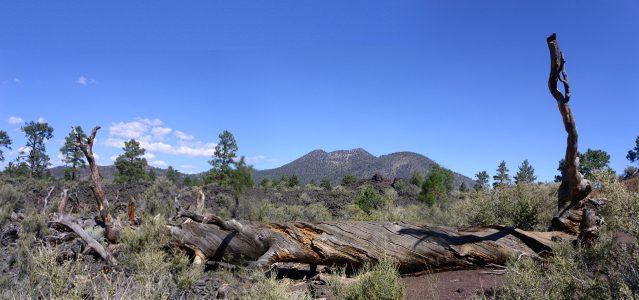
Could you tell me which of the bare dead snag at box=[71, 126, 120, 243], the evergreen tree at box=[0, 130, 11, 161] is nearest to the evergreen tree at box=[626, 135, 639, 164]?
the bare dead snag at box=[71, 126, 120, 243]

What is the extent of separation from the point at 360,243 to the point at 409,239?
1076 mm

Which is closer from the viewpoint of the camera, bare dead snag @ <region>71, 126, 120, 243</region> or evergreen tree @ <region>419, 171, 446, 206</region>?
bare dead snag @ <region>71, 126, 120, 243</region>

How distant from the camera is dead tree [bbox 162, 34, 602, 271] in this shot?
6652 mm

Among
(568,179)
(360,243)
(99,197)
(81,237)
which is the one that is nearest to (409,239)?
(360,243)

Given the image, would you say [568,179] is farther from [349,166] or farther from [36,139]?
[349,166]

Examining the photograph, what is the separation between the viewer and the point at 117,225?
28.5ft

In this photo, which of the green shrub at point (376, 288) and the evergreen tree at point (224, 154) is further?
the evergreen tree at point (224, 154)

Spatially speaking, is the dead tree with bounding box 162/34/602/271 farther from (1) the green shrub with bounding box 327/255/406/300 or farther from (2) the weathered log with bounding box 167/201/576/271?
(1) the green shrub with bounding box 327/255/406/300

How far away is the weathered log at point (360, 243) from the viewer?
668 centimetres

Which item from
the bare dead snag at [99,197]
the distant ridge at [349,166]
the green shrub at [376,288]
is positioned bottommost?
the green shrub at [376,288]

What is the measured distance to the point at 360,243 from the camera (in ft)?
22.7

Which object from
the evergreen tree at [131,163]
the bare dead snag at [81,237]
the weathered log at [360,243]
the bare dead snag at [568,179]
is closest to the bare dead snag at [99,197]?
the bare dead snag at [81,237]

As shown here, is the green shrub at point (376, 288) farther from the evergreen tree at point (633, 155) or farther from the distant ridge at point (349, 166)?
the distant ridge at point (349, 166)

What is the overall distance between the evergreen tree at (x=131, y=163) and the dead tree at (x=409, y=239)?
132 feet
